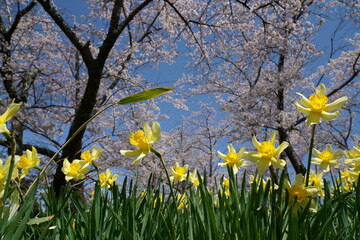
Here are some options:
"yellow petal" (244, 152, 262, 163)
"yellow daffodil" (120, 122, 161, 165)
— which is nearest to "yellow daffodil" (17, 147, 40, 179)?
"yellow daffodil" (120, 122, 161, 165)

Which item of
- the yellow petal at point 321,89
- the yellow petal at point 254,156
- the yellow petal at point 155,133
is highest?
the yellow petal at point 321,89

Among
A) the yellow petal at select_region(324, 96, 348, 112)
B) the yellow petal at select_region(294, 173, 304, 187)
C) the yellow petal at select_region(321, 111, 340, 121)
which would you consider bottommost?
the yellow petal at select_region(294, 173, 304, 187)

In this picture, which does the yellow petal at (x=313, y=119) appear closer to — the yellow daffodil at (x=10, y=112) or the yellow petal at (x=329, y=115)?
the yellow petal at (x=329, y=115)

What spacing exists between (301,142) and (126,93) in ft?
26.9

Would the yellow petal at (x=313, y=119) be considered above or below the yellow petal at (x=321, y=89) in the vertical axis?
below

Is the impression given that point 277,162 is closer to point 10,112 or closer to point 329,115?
point 329,115

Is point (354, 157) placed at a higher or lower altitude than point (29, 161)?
higher

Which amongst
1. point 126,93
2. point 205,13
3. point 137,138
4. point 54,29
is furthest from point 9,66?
point 137,138

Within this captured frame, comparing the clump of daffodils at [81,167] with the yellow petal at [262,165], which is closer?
the yellow petal at [262,165]

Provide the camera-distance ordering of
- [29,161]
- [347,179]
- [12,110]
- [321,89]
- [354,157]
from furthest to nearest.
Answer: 1. [347,179]
2. [354,157]
3. [29,161]
4. [321,89]
5. [12,110]

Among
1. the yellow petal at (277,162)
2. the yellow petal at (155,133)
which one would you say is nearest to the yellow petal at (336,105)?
the yellow petal at (277,162)

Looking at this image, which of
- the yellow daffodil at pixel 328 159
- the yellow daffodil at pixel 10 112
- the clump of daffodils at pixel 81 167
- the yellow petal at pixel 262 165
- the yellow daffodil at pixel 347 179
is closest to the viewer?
the yellow daffodil at pixel 10 112

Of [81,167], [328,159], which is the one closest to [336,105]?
[328,159]

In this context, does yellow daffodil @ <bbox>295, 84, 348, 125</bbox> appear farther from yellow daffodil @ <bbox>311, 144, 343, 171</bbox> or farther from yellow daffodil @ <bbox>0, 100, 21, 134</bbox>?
yellow daffodil @ <bbox>0, 100, 21, 134</bbox>
